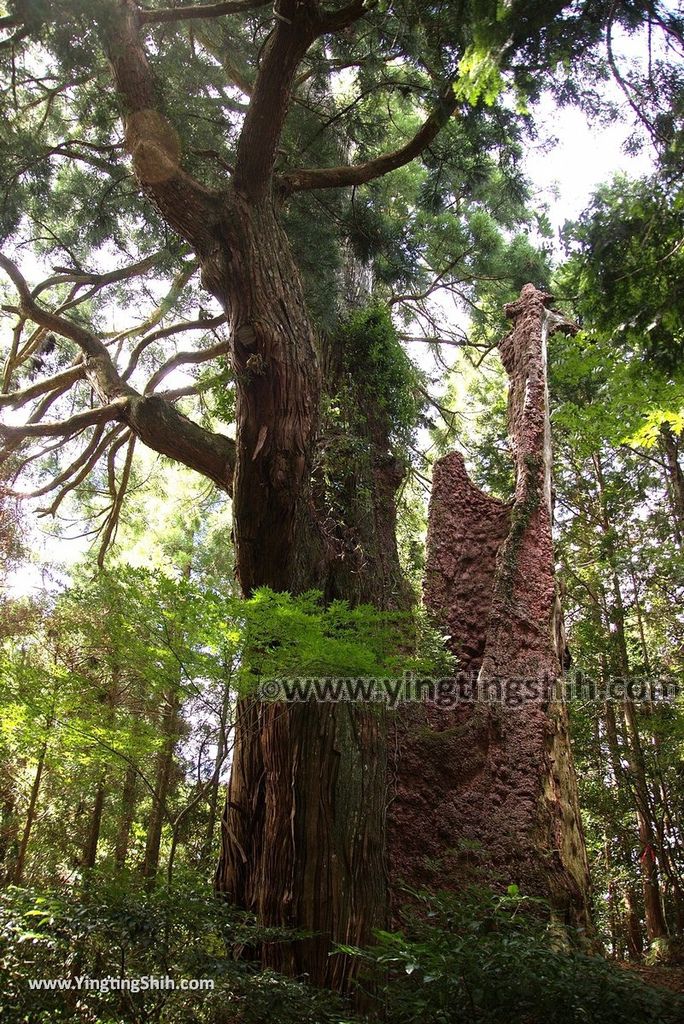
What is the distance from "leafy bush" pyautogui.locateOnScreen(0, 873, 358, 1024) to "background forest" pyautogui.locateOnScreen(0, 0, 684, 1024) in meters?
0.02

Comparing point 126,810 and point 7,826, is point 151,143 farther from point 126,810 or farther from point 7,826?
point 126,810

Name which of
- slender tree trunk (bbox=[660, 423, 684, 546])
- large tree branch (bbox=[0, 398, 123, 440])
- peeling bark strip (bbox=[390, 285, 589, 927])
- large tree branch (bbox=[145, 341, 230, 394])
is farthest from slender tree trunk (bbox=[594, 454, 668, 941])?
large tree branch (bbox=[0, 398, 123, 440])

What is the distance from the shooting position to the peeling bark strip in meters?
4.57

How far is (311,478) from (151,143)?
231 cm

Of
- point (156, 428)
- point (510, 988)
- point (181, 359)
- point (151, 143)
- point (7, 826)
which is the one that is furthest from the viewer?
point (7, 826)

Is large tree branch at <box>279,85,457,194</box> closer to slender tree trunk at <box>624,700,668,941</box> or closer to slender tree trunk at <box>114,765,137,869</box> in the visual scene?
slender tree trunk at <box>624,700,668,941</box>

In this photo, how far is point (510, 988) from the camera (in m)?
2.46

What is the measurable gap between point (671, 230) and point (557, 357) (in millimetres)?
3970

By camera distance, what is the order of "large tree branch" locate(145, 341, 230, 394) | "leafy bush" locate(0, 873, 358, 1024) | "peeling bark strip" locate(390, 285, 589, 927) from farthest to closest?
"large tree branch" locate(145, 341, 230, 394) < "peeling bark strip" locate(390, 285, 589, 927) < "leafy bush" locate(0, 873, 358, 1024)

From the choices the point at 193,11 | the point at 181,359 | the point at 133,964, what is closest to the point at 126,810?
the point at 181,359

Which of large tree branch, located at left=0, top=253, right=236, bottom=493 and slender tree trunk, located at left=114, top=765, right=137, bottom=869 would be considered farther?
slender tree trunk, located at left=114, top=765, right=137, bottom=869

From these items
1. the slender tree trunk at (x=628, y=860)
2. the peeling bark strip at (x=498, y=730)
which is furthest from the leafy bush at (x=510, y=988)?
the slender tree trunk at (x=628, y=860)

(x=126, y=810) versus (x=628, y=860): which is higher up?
(x=126, y=810)

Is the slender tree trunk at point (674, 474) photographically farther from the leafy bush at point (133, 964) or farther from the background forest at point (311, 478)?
the leafy bush at point (133, 964)
